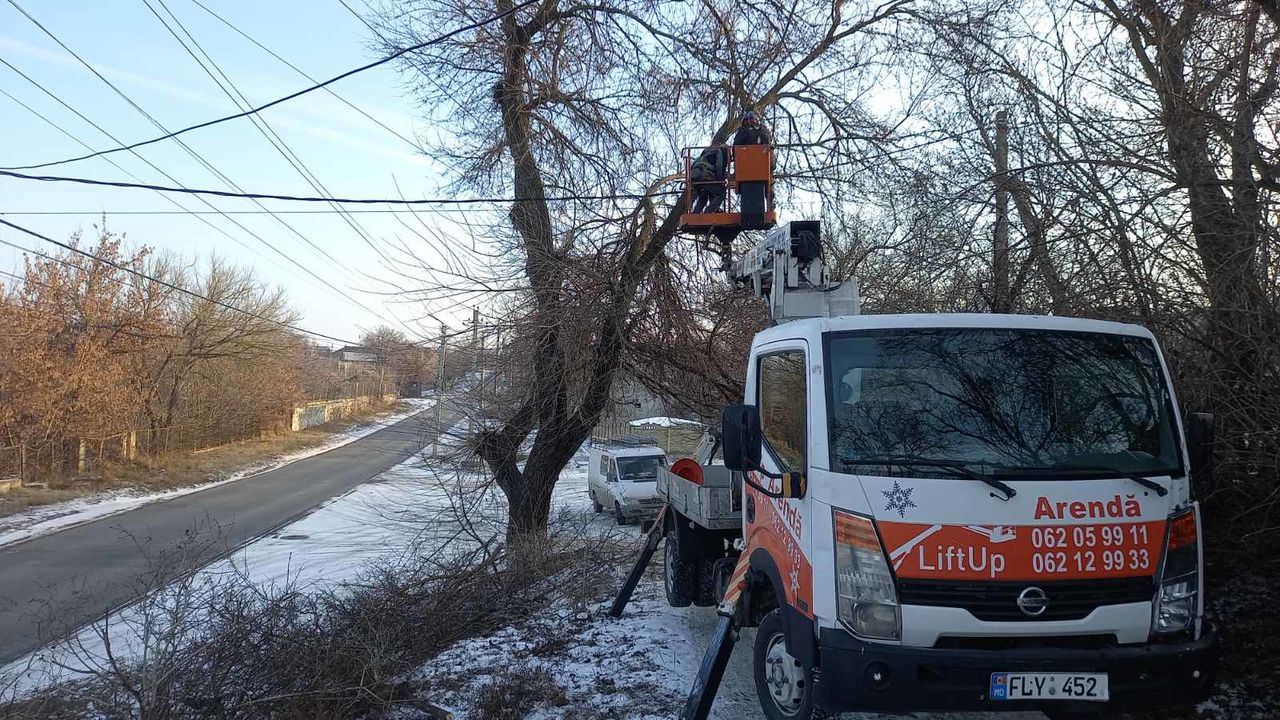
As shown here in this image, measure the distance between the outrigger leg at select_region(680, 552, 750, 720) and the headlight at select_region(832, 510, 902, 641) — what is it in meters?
1.28

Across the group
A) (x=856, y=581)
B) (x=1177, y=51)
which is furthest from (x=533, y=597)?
(x=1177, y=51)

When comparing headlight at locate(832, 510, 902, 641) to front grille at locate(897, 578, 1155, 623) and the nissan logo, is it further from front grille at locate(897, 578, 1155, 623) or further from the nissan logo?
the nissan logo

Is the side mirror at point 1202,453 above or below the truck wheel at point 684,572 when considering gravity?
above

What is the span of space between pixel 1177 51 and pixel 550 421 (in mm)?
8502

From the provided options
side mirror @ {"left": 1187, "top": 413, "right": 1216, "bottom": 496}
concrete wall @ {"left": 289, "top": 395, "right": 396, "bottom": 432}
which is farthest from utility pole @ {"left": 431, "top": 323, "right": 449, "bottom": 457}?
concrete wall @ {"left": 289, "top": 395, "right": 396, "bottom": 432}

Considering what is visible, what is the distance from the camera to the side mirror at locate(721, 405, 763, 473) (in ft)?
13.6

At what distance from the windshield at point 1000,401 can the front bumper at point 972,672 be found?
0.75 metres

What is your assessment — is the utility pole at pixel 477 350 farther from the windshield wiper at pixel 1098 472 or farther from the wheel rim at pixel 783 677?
the windshield wiper at pixel 1098 472

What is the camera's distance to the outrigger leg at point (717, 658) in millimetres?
4441

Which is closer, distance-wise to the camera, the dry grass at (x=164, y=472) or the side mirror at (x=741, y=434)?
the side mirror at (x=741, y=434)

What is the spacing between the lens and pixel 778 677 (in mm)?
4156

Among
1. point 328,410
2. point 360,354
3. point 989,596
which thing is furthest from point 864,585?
point 360,354

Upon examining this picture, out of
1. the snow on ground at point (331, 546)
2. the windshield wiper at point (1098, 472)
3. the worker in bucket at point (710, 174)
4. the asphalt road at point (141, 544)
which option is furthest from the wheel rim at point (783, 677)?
the worker in bucket at point (710, 174)

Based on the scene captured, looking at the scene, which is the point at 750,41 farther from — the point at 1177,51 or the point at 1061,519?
the point at 1061,519
